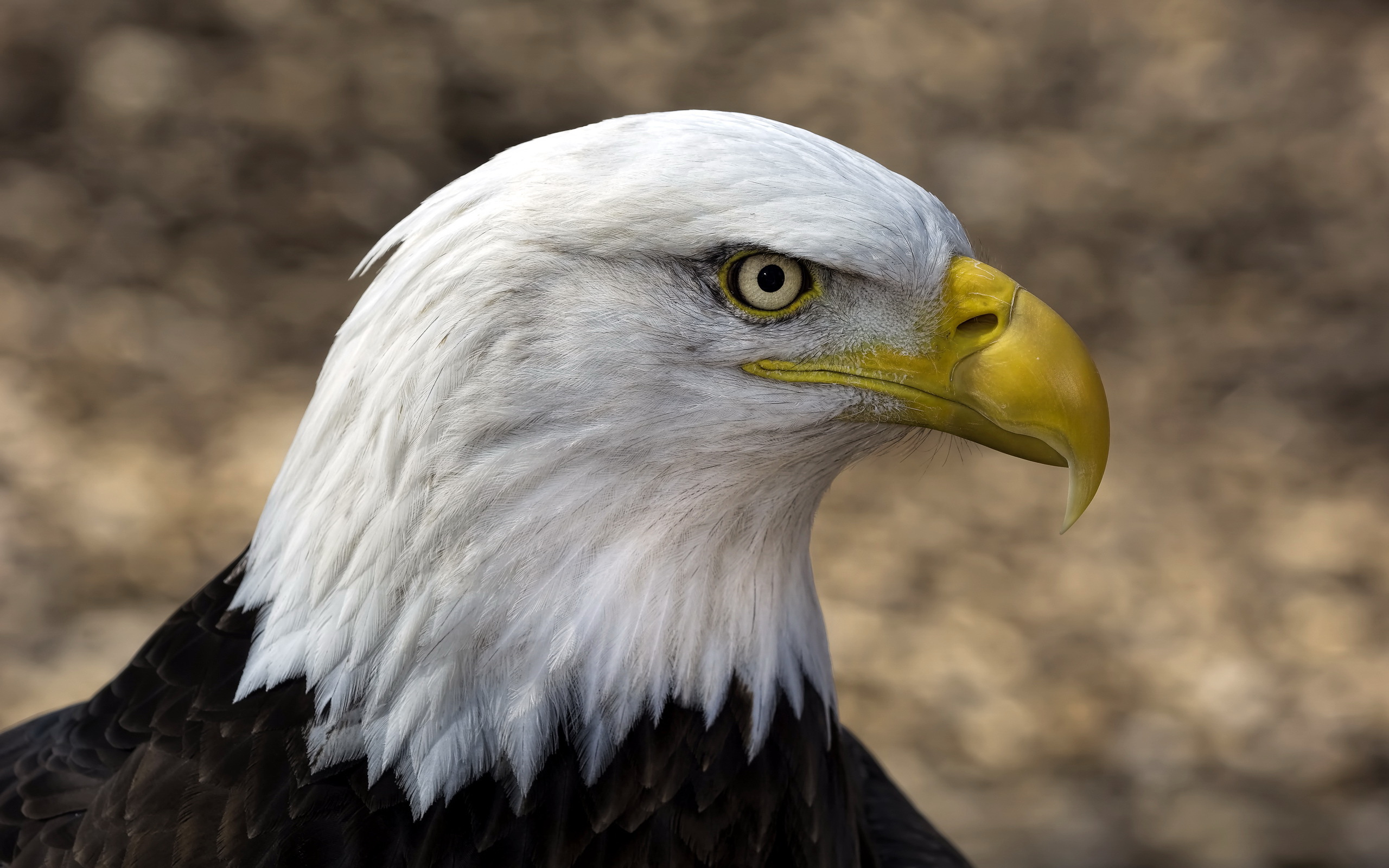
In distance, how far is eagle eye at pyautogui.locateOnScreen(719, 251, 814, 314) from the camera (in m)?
1.74

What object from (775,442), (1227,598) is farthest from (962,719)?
(775,442)

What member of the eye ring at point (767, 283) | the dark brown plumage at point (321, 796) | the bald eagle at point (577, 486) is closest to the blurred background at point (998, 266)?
the dark brown plumage at point (321, 796)

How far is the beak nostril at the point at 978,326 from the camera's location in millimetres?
1839

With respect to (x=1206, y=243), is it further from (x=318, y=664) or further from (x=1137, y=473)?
(x=318, y=664)

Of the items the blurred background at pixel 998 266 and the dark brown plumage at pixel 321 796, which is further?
the blurred background at pixel 998 266

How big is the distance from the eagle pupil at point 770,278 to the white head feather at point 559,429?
1.9 inches

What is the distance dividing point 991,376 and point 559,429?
2.03 ft

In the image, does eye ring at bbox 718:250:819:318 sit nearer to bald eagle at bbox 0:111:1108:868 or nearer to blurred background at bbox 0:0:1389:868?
bald eagle at bbox 0:111:1108:868

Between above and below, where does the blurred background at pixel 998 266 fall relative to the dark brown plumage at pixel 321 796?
above

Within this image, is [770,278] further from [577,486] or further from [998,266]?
[998,266]

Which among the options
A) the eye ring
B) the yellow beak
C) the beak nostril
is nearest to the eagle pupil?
the eye ring

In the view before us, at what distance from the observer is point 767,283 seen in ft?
5.78

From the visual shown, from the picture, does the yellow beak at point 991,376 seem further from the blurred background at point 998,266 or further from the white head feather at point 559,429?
the blurred background at point 998,266

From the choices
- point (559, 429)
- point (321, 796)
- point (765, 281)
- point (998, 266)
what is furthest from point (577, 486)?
point (998, 266)
